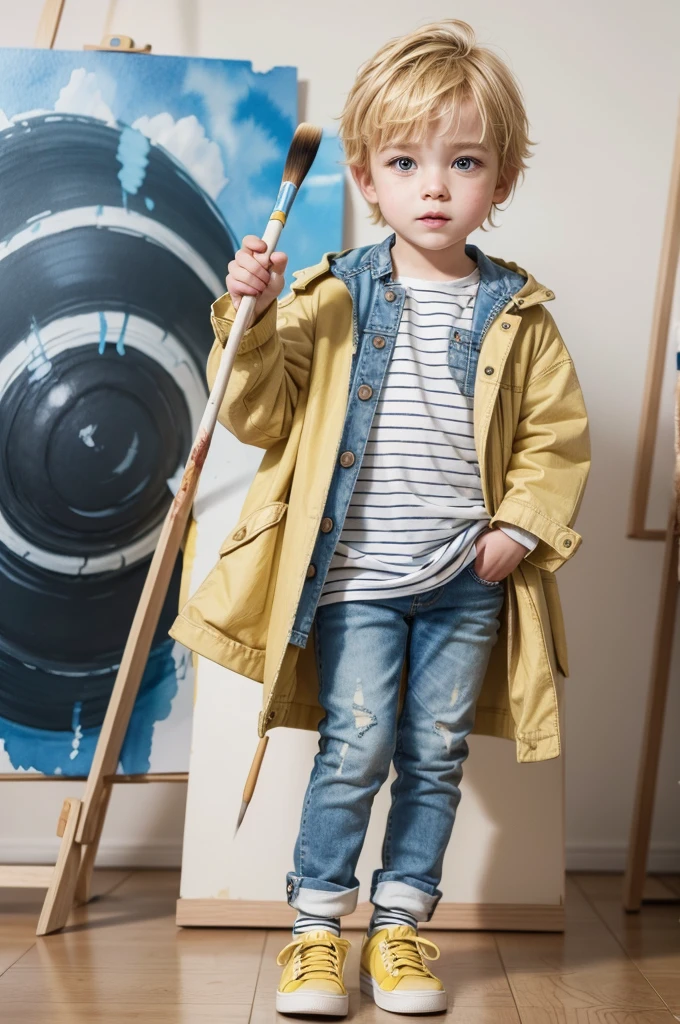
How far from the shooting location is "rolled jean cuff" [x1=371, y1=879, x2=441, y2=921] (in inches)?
49.6

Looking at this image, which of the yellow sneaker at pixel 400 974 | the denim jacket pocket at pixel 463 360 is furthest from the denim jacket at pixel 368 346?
the yellow sneaker at pixel 400 974

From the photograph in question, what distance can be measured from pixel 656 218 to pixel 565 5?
0.41 metres

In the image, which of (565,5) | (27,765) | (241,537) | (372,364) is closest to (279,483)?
(241,537)

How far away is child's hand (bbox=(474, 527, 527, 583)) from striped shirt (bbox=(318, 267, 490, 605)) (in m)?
0.01

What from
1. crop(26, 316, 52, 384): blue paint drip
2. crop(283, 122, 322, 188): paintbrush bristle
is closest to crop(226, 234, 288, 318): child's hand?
crop(283, 122, 322, 188): paintbrush bristle

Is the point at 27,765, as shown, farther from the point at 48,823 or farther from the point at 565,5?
the point at 565,5

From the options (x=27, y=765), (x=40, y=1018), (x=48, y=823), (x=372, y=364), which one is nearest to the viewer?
(x=40, y=1018)

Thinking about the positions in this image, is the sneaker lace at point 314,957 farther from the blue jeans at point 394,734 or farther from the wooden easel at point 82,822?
the wooden easel at point 82,822

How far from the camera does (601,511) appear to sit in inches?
73.8

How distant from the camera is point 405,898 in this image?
1.26 meters

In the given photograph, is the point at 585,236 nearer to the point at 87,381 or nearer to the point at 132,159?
the point at 132,159

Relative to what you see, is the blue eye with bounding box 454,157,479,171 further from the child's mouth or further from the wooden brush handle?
the wooden brush handle

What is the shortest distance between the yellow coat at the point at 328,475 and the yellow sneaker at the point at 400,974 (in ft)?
0.87

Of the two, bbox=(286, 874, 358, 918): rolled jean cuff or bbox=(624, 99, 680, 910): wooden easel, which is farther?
bbox=(624, 99, 680, 910): wooden easel
